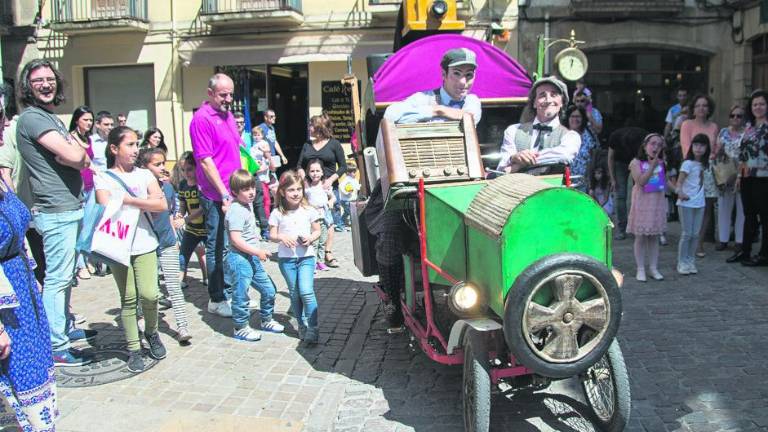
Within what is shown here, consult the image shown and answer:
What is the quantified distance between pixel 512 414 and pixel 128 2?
16.2 m

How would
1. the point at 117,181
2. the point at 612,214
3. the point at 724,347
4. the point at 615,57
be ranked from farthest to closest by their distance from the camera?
1. the point at 615,57
2. the point at 612,214
3. the point at 724,347
4. the point at 117,181

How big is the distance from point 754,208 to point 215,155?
6146mm

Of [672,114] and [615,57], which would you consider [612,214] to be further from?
[615,57]

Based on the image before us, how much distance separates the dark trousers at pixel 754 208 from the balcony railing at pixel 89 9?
48.2 feet

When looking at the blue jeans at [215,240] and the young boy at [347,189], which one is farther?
the young boy at [347,189]

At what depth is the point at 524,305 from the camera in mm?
3053

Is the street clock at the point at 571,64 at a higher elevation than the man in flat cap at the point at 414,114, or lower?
higher

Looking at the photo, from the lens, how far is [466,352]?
11.5 feet

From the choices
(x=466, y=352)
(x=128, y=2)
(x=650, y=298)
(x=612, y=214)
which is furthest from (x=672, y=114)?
(x=128, y=2)

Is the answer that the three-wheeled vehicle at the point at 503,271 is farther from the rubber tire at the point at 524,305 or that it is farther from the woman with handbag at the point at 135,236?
the woman with handbag at the point at 135,236

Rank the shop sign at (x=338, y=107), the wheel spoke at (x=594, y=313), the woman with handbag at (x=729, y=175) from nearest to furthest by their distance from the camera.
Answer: the wheel spoke at (x=594, y=313)
the woman with handbag at (x=729, y=175)
the shop sign at (x=338, y=107)

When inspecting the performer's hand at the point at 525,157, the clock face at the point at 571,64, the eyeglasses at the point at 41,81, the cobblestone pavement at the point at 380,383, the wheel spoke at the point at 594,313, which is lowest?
the cobblestone pavement at the point at 380,383

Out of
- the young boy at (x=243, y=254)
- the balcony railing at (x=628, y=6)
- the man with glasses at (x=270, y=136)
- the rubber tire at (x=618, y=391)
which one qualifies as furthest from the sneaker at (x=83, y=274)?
the balcony railing at (x=628, y=6)

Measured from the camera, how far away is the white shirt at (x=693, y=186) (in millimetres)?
7442
